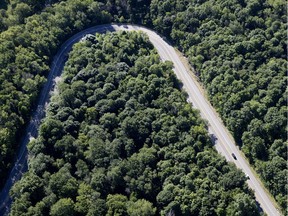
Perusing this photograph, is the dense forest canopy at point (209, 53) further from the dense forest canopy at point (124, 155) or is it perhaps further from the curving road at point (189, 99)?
the dense forest canopy at point (124, 155)

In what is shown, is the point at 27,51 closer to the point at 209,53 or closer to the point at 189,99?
the point at 189,99

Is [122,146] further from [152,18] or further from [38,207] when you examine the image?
[152,18]

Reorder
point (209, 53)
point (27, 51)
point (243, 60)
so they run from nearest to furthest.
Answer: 1. point (27, 51)
2. point (243, 60)
3. point (209, 53)

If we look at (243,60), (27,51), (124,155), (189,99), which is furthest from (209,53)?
(27,51)

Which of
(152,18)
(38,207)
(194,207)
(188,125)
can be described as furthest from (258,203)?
(152,18)

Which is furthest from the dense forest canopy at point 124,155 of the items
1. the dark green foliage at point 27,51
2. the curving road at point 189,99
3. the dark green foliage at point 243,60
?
the dark green foliage at point 243,60

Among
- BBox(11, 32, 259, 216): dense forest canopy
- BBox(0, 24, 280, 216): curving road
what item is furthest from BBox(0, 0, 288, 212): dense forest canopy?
BBox(11, 32, 259, 216): dense forest canopy
